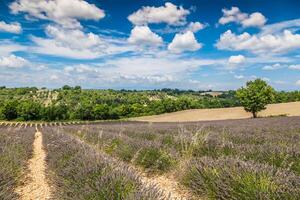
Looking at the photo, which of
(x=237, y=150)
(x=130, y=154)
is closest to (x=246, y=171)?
(x=237, y=150)

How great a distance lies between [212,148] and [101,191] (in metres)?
3.96

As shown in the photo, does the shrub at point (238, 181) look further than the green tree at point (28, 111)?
No

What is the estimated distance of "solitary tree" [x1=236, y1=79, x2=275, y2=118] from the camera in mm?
47125

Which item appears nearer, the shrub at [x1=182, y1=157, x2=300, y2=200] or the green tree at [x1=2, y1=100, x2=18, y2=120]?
the shrub at [x1=182, y1=157, x2=300, y2=200]

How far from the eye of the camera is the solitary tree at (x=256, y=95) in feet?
155

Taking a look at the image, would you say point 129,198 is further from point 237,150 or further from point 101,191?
point 237,150

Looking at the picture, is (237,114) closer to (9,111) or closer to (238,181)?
(238,181)

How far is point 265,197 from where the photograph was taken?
10.3 ft

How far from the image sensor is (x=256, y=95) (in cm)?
4691

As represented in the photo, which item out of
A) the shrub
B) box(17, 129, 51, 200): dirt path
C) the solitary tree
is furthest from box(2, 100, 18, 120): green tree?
the shrub

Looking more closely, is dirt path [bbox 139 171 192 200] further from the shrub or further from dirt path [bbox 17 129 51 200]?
dirt path [bbox 17 129 51 200]

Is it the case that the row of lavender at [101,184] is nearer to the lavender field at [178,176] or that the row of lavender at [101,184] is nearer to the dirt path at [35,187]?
the lavender field at [178,176]

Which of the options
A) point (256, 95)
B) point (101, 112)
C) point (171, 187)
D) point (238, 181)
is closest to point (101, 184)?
point (238, 181)

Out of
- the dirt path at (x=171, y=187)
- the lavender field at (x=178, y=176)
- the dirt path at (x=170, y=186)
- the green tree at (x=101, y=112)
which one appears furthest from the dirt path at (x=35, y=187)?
the green tree at (x=101, y=112)
